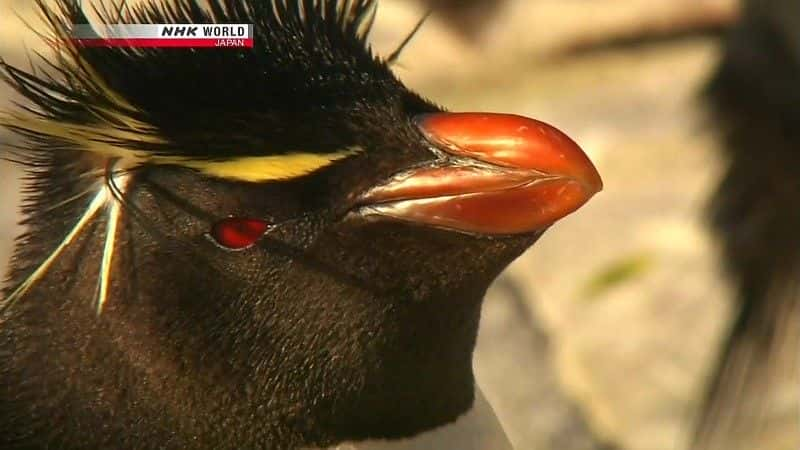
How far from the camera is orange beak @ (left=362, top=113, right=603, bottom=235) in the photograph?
3.69 feet

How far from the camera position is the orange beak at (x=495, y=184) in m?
1.12

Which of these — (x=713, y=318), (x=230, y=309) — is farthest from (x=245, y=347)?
(x=713, y=318)

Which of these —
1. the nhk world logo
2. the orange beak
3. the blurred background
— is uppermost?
the nhk world logo

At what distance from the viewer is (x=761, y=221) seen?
3027 mm

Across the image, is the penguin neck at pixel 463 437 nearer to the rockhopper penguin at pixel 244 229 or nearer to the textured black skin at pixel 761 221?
the rockhopper penguin at pixel 244 229

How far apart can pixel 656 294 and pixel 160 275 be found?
2.21 meters

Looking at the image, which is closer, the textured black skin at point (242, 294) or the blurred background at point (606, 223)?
the textured black skin at point (242, 294)

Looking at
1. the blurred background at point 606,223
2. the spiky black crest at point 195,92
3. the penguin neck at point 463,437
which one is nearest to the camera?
the spiky black crest at point 195,92

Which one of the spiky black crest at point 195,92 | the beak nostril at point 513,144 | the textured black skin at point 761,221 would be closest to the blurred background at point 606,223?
the textured black skin at point 761,221

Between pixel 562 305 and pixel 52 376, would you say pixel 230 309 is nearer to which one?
pixel 52 376

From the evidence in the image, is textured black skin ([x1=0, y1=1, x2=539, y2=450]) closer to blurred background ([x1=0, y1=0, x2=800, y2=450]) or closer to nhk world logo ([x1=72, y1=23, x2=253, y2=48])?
nhk world logo ([x1=72, y1=23, x2=253, y2=48])

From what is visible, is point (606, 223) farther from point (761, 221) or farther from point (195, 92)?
point (195, 92)

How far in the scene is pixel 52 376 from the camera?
1.19 meters

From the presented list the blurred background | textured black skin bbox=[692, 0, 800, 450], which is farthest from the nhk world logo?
textured black skin bbox=[692, 0, 800, 450]
